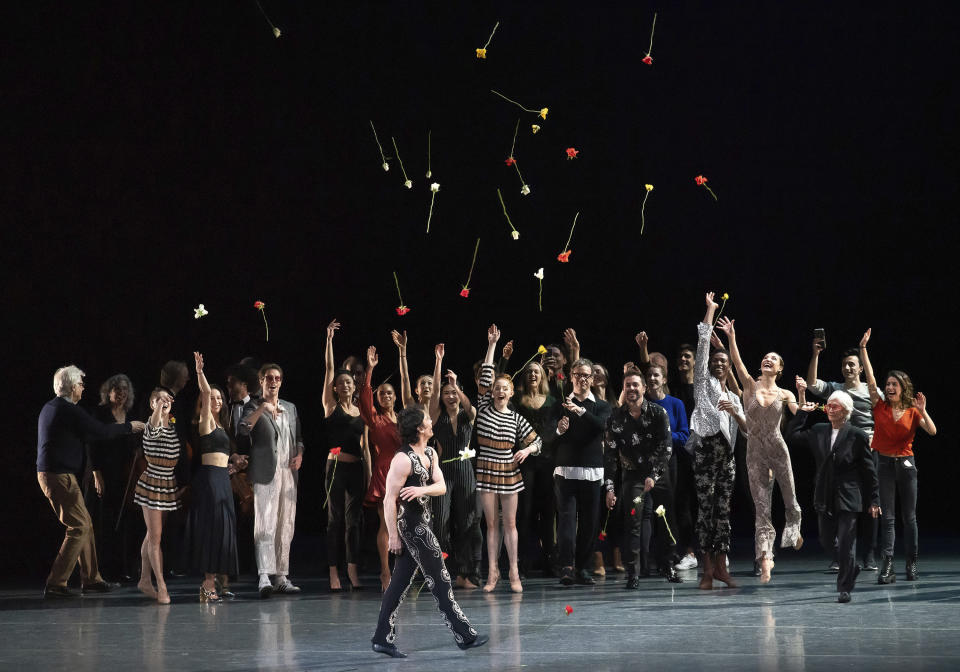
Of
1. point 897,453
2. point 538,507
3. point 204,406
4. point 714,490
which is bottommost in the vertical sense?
point 538,507

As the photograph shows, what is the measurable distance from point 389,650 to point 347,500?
8.40 feet

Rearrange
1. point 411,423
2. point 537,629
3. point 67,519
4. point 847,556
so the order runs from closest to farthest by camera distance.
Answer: point 411,423 → point 537,629 → point 847,556 → point 67,519

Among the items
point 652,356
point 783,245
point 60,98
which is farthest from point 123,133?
point 783,245

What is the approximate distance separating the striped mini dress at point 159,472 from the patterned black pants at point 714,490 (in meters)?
3.44

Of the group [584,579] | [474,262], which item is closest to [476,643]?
[584,579]

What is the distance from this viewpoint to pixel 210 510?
7.40 meters

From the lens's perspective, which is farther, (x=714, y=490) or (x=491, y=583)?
(x=491, y=583)

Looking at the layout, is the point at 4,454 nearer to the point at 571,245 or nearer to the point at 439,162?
the point at 439,162

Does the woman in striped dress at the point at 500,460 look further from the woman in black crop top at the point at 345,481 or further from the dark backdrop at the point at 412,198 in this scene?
the dark backdrop at the point at 412,198

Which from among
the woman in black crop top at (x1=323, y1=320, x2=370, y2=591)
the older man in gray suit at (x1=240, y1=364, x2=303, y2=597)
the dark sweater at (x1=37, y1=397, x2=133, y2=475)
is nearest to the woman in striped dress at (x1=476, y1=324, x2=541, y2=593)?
the woman in black crop top at (x1=323, y1=320, x2=370, y2=591)

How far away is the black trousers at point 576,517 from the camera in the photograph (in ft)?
25.5

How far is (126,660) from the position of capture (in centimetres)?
527

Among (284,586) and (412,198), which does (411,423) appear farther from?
(412,198)

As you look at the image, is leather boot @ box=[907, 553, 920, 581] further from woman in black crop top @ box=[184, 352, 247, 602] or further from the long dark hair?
woman in black crop top @ box=[184, 352, 247, 602]
